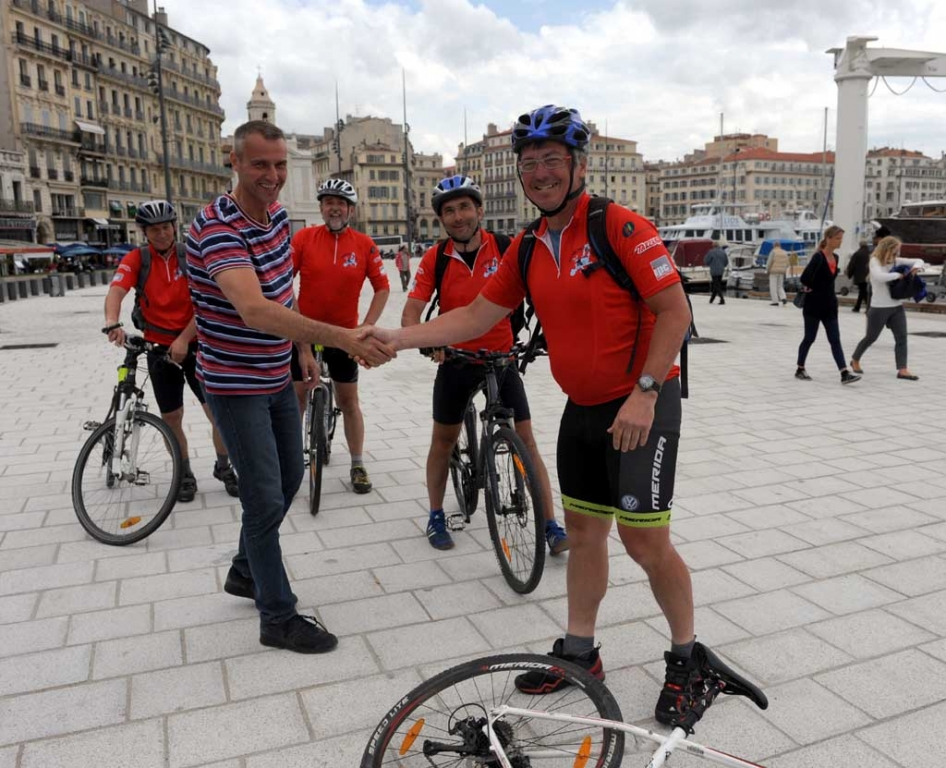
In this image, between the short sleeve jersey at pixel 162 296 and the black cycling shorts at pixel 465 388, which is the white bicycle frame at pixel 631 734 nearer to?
the black cycling shorts at pixel 465 388

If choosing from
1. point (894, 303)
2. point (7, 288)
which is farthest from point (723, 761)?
point (7, 288)

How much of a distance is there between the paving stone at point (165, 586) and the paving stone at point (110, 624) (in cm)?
11

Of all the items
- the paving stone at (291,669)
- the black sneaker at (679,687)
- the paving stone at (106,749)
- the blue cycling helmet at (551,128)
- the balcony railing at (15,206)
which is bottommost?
the paving stone at (291,669)

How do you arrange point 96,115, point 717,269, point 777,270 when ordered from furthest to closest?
point 96,115, point 717,269, point 777,270

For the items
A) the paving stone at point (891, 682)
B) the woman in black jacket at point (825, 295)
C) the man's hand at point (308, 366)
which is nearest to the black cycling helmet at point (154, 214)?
the man's hand at point (308, 366)

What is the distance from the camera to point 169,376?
5.48 meters

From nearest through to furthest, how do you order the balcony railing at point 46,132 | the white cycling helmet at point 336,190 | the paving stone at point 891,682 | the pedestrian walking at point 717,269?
the paving stone at point 891,682, the white cycling helmet at point 336,190, the pedestrian walking at point 717,269, the balcony railing at point 46,132

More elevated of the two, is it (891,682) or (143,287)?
(143,287)

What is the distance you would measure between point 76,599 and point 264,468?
4.63 ft

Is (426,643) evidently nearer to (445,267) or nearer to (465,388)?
(465,388)

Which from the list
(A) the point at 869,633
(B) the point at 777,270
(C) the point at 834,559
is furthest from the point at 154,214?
(B) the point at 777,270

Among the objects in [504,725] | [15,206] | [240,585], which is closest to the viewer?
[504,725]

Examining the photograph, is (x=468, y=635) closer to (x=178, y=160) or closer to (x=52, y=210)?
(x=52, y=210)

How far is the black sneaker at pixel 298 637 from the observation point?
3.42 meters
